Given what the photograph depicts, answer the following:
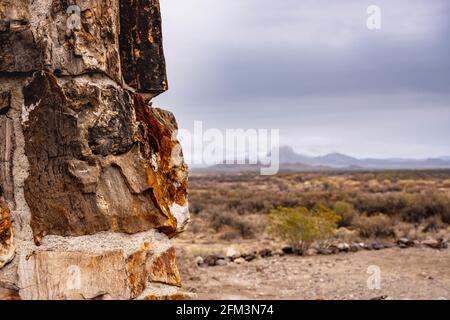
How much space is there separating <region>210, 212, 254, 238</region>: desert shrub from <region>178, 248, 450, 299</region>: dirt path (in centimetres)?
492

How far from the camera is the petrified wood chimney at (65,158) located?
1.87 meters

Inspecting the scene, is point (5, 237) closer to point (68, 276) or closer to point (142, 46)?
point (68, 276)

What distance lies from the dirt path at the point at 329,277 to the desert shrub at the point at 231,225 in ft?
16.2

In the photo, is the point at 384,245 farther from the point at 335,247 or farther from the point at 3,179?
the point at 3,179

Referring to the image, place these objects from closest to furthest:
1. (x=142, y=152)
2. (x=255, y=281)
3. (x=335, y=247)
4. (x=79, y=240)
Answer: (x=79, y=240)
(x=142, y=152)
(x=255, y=281)
(x=335, y=247)

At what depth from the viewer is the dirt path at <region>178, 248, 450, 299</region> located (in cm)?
1011

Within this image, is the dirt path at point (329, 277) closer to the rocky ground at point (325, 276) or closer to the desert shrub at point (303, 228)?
the rocky ground at point (325, 276)

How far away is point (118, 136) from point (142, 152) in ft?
0.50

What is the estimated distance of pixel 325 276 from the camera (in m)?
11.5

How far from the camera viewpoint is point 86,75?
75.4 inches

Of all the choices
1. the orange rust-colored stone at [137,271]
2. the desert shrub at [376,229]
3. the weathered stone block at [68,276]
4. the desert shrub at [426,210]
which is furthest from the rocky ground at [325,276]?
the weathered stone block at [68,276]

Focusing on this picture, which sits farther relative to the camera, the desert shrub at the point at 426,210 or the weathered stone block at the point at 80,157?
the desert shrub at the point at 426,210
